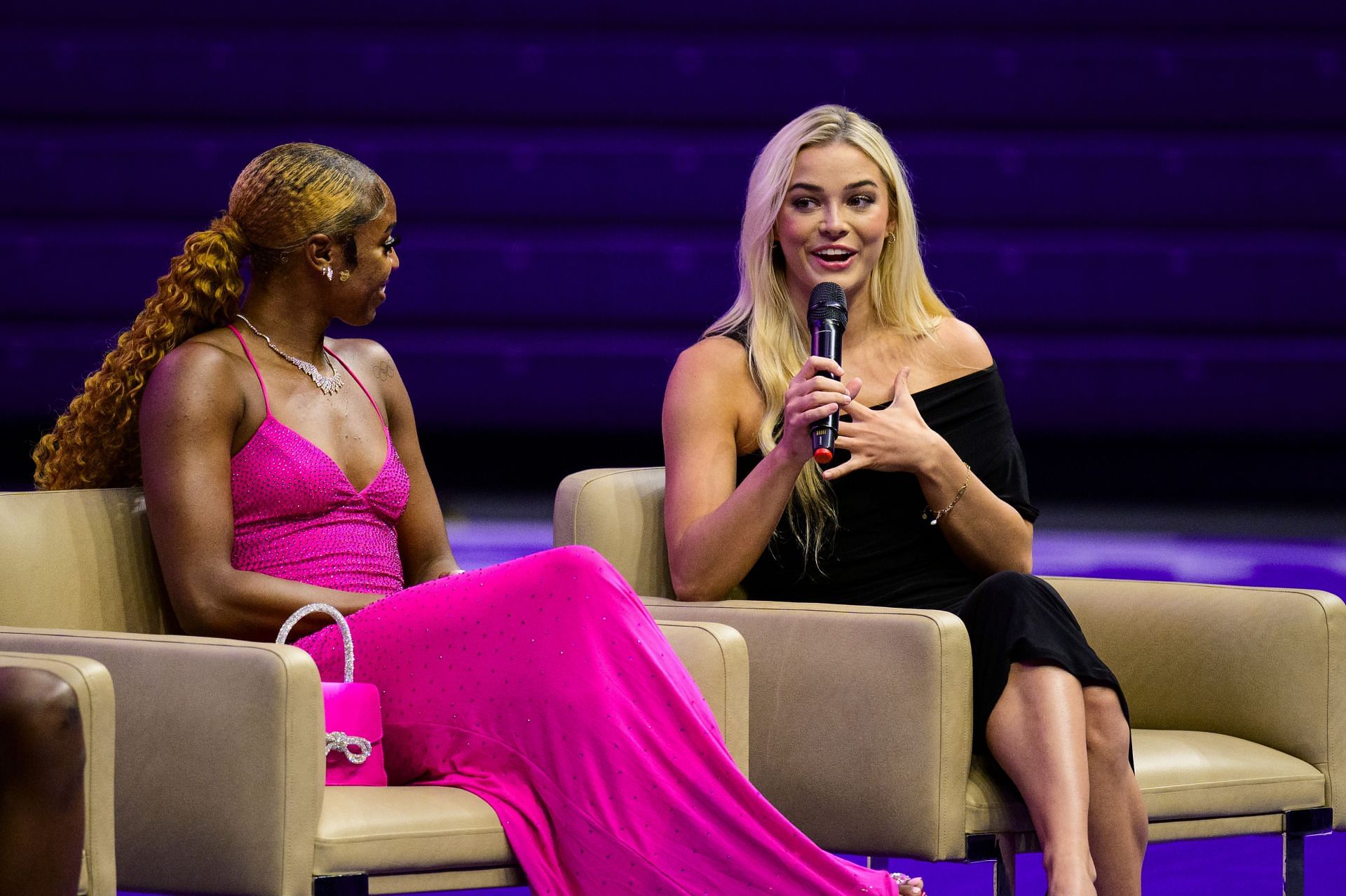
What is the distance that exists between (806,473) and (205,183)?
4951mm

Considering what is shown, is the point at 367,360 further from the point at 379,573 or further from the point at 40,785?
the point at 40,785

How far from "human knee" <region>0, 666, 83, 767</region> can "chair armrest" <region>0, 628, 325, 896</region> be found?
224 millimetres

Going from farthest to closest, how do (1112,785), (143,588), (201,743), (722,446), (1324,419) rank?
(1324,419)
(722,446)
(143,588)
(1112,785)
(201,743)

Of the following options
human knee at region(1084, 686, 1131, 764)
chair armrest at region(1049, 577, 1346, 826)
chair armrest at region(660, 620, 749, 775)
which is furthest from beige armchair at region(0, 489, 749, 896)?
chair armrest at region(1049, 577, 1346, 826)

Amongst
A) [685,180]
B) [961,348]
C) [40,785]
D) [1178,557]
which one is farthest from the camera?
[685,180]

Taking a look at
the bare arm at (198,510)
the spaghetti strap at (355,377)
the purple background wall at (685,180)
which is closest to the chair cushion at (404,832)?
the bare arm at (198,510)

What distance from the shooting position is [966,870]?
274 cm

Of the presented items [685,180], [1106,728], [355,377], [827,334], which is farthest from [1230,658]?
[685,180]

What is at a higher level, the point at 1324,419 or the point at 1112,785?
the point at 1112,785

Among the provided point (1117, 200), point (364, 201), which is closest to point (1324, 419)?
point (1117, 200)

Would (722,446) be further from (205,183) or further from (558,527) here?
(205,183)

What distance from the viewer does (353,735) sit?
1855mm

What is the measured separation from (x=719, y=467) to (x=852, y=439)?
0.66 feet

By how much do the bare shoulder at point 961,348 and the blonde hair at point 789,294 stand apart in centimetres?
2
